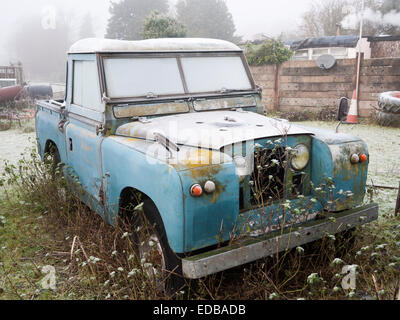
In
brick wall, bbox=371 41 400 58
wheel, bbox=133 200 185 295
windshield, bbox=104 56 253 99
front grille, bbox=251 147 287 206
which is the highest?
brick wall, bbox=371 41 400 58

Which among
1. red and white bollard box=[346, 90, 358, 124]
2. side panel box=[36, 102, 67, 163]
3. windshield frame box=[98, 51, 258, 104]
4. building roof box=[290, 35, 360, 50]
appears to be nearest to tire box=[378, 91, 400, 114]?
red and white bollard box=[346, 90, 358, 124]

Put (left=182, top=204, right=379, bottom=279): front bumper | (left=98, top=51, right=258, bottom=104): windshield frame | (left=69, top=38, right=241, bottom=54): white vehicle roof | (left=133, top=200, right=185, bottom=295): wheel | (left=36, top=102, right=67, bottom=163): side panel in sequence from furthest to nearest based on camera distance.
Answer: (left=36, top=102, right=67, bottom=163): side panel → (left=69, top=38, right=241, bottom=54): white vehicle roof → (left=98, top=51, right=258, bottom=104): windshield frame → (left=133, top=200, right=185, bottom=295): wheel → (left=182, top=204, right=379, bottom=279): front bumper

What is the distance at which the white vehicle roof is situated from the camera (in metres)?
4.11

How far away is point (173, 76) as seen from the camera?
14.1 ft

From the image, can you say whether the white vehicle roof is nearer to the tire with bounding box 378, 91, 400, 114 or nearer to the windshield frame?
the windshield frame

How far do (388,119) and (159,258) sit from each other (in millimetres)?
9078

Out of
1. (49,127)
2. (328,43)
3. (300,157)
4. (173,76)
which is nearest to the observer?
(300,157)

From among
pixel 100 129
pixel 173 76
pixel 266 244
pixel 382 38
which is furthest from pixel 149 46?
pixel 382 38

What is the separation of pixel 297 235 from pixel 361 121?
30.0ft

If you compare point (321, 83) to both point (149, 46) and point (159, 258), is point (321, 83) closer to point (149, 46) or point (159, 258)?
point (149, 46)

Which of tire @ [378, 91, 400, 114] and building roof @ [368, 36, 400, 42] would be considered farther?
building roof @ [368, 36, 400, 42]

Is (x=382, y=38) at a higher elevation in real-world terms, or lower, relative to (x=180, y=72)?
higher

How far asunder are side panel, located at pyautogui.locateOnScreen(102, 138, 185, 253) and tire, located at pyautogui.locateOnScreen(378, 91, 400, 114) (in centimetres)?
848

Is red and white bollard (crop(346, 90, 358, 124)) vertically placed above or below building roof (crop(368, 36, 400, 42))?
below
